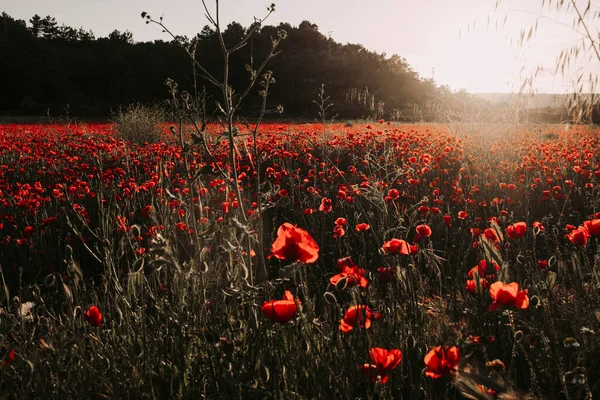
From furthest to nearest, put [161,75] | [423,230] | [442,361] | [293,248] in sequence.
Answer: [161,75]
[423,230]
[293,248]
[442,361]

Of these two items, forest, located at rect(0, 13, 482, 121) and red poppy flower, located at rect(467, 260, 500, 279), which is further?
forest, located at rect(0, 13, 482, 121)

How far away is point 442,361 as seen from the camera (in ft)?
3.33

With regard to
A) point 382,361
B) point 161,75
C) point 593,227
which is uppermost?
point 161,75

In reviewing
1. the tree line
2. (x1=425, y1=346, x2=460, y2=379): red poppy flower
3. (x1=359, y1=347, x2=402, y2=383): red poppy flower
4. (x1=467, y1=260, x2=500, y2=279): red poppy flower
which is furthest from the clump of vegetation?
the tree line

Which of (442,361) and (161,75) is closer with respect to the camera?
(442,361)

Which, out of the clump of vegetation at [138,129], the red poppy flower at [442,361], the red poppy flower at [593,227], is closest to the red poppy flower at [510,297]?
the red poppy flower at [442,361]

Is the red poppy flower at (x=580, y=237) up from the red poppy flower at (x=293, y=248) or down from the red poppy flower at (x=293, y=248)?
down

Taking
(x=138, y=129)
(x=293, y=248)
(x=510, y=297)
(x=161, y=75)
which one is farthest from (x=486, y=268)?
(x=161, y=75)

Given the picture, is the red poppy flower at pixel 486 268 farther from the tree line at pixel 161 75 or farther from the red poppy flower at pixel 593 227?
the tree line at pixel 161 75

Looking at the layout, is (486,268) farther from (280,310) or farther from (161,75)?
(161,75)

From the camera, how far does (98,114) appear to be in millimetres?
28750

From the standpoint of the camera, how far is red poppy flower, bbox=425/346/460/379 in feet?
3.27

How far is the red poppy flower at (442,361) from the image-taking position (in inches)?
39.3

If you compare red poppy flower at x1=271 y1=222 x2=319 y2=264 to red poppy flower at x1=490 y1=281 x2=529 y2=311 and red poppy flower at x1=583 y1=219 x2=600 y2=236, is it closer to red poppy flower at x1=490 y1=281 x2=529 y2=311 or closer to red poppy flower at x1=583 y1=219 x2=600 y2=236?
red poppy flower at x1=490 y1=281 x2=529 y2=311
